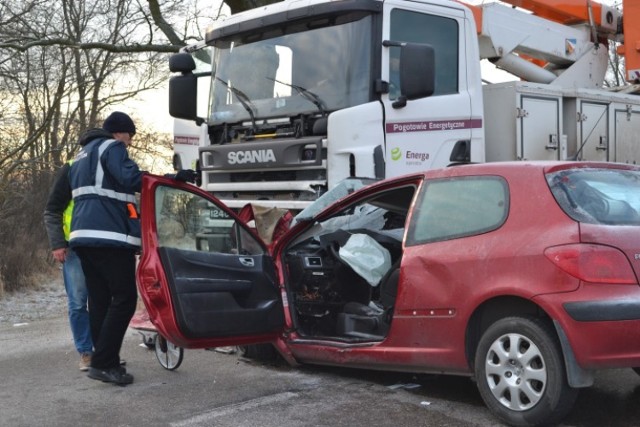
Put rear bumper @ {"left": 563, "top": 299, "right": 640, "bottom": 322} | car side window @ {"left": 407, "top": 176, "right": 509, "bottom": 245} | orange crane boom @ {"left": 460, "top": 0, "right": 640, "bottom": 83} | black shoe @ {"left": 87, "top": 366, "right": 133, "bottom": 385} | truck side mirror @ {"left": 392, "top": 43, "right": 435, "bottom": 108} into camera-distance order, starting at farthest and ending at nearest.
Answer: orange crane boom @ {"left": 460, "top": 0, "right": 640, "bottom": 83} → truck side mirror @ {"left": 392, "top": 43, "right": 435, "bottom": 108} → black shoe @ {"left": 87, "top": 366, "right": 133, "bottom": 385} → car side window @ {"left": 407, "top": 176, "right": 509, "bottom": 245} → rear bumper @ {"left": 563, "top": 299, "right": 640, "bottom": 322}

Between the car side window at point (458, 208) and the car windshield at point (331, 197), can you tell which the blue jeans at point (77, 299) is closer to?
the car windshield at point (331, 197)

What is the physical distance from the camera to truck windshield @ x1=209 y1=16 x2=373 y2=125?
7348mm

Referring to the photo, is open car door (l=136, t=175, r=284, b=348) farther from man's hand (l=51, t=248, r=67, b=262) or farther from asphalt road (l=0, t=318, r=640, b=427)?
man's hand (l=51, t=248, r=67, b=262)

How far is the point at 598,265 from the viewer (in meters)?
4.34

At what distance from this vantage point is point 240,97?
8.26 m

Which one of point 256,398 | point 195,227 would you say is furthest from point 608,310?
point 195,227

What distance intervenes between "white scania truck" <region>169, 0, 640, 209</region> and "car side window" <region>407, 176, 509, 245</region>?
6.79 feet

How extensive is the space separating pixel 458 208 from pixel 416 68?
8.11ft

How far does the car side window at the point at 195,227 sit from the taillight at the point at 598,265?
7.88 feet

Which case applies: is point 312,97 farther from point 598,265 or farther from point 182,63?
point 598,265

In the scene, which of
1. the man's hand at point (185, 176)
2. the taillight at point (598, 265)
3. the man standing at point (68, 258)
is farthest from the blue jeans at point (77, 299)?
the taillight at point (598, 265)

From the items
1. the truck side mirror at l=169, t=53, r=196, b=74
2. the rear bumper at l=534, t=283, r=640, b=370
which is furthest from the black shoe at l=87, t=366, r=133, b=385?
the truck side mirror at l=169, t=53, r=196, b=74

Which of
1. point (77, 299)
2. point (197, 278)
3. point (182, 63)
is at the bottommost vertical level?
point (77, 299)

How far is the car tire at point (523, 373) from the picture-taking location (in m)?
4.40
